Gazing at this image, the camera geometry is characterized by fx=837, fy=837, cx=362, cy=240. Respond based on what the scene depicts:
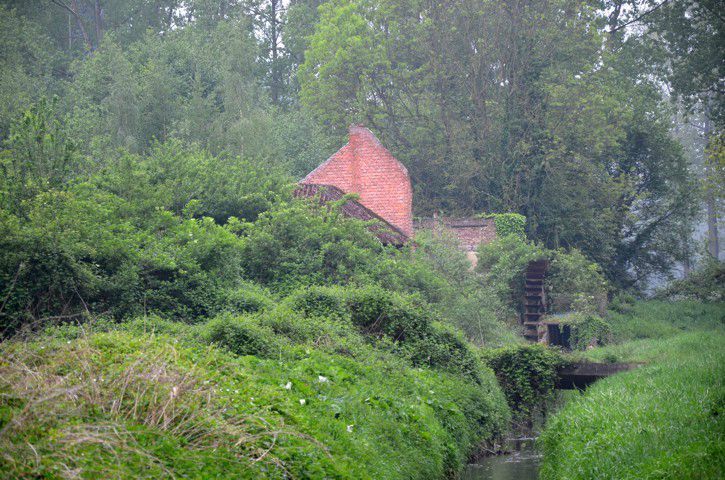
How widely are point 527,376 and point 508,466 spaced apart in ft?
20.1

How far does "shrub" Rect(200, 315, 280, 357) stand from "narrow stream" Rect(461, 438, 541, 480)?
5337 millimetres

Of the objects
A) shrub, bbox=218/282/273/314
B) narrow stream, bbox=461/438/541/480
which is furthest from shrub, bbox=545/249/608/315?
shrub, bbox=218/282/273/314

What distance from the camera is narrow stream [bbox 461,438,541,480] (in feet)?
55.2

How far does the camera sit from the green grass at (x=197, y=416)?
24.5ft

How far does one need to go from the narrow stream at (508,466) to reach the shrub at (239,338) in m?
5.34

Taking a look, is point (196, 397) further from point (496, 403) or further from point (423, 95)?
point (423, 95)

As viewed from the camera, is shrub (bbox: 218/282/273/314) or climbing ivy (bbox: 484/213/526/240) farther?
climbing ivy (bbox: 484/213/526/240)

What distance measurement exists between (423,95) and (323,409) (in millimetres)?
36096

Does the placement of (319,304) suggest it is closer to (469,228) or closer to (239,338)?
(239,338)

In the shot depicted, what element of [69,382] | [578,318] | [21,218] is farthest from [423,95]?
[69,382]

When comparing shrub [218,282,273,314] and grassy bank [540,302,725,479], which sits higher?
shrub [218,282,273,314]

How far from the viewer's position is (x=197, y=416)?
9016mm

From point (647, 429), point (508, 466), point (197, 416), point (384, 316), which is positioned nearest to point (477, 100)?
point (384, 316)

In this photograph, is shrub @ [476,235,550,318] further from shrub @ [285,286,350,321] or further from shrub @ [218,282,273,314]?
shrub @ [218,282,273,314]
